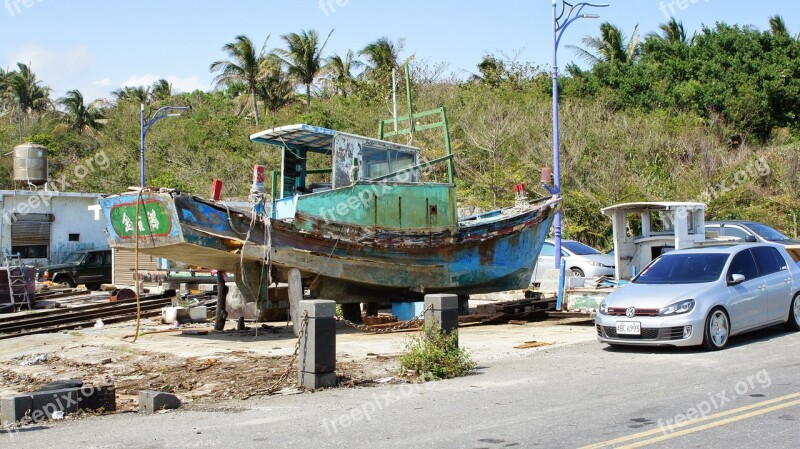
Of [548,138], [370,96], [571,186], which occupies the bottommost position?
[571,186]

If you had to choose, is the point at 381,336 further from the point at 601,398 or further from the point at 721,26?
the point at 721,26

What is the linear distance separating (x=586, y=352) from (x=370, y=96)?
37355 mm

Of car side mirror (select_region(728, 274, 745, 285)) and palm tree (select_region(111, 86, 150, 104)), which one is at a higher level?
palm tree (select_region(111, 86, 150, 104))

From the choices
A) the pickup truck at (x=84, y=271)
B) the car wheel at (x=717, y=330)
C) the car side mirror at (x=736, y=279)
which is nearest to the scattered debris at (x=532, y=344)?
the car wheel at (x=717, y=330)

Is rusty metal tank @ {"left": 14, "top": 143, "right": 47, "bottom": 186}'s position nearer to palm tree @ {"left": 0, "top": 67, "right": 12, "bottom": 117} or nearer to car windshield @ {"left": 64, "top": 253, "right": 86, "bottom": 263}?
car windshield @ {"left": 64, "top": 253, "right": 86, "bottom": 263}

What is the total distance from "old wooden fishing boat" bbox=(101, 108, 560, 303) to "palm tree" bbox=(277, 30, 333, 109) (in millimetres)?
35588

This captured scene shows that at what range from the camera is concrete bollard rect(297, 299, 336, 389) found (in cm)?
924

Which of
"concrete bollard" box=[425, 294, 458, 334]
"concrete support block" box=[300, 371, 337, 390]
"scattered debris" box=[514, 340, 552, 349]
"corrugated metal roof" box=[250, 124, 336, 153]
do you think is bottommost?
"concrete support block" box=[300, 371, 337, 390]

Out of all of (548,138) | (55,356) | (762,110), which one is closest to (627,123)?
(548,138)

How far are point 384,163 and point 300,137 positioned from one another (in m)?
1.78

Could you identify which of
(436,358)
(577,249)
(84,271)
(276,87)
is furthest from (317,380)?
(276,87)

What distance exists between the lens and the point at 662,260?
1240 cm

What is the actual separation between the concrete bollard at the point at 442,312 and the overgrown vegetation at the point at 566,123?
2119 cm

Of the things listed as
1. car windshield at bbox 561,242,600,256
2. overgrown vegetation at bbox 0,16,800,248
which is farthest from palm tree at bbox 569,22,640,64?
car windshield at bbox 561,242,600,256
